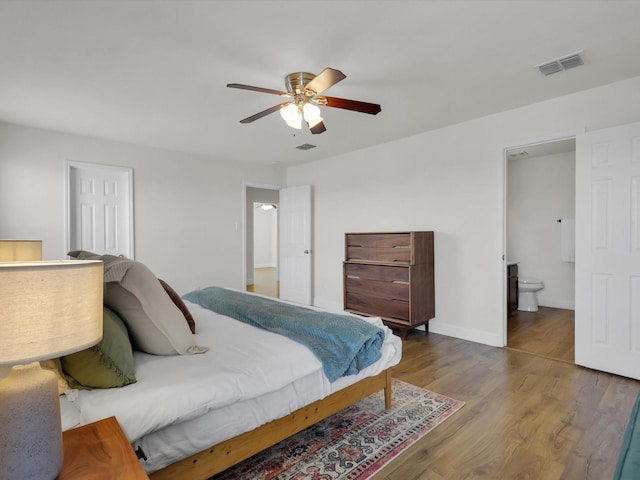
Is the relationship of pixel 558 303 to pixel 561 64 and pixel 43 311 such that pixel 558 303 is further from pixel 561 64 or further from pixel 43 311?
pixel 43 311

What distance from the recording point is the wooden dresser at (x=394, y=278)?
12.7ft

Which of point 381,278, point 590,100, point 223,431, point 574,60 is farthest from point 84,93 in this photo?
point 590,100

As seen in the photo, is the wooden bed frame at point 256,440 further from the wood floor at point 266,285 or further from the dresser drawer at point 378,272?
the wood floor at point 266,285

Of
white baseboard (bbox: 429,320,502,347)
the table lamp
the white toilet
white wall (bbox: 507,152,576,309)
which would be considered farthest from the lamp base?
white wall (bbox: 507,152,576,309)

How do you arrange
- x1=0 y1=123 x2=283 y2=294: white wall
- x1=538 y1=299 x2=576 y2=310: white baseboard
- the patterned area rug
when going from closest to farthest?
the patterned area rug
x1=0 y1=123 x2=283 y2=294: white wall
x1=538 y1=299 x2=576 y2=310: white baseboard

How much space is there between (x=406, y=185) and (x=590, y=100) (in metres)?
1.99

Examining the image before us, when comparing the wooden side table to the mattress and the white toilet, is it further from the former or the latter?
the white toilet

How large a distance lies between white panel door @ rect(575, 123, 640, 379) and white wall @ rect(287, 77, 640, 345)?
0.29 meters

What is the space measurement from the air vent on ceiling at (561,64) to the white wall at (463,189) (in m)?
0.65

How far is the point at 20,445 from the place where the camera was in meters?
0.76

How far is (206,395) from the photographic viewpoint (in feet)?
4.53

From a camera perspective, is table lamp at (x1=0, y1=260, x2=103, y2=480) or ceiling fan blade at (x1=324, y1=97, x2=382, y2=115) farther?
ceiling fan blade at (x1=324, y1=97, x2=382, y2=115)

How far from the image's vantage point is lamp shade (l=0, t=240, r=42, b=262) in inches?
89.4

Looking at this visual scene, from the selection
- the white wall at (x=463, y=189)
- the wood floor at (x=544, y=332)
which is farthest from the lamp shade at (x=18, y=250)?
the wood floor at (x=544, y=332)
